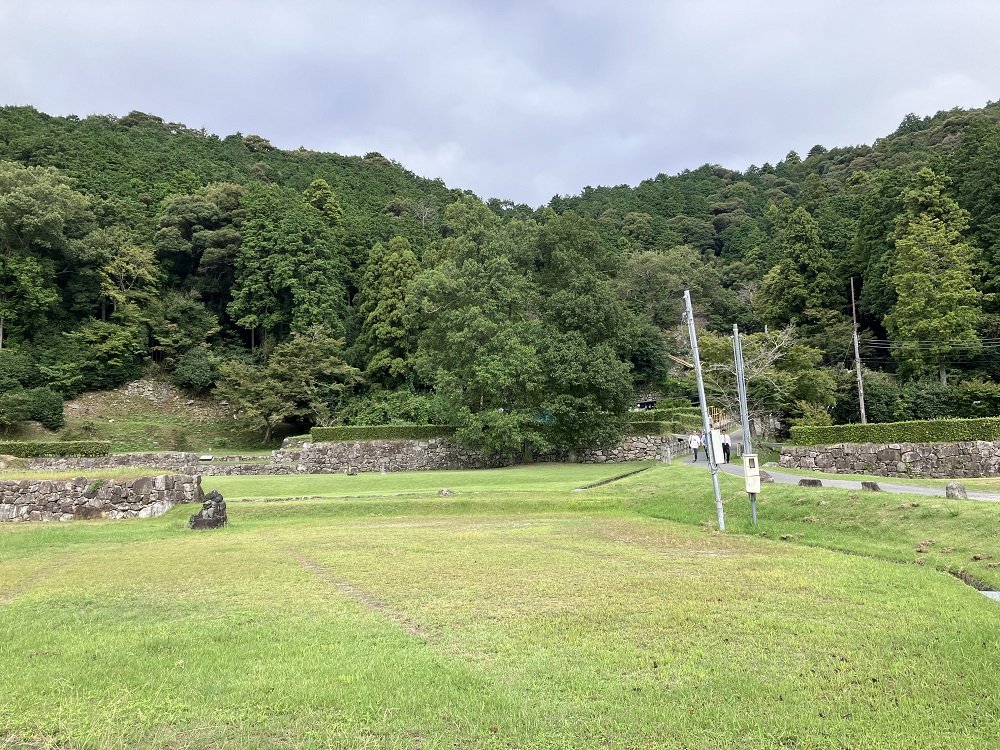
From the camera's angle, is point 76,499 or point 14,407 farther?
point 14,407

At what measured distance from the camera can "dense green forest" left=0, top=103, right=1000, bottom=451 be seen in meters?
31.6

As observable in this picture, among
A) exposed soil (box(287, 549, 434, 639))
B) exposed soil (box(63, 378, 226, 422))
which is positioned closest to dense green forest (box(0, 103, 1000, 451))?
exposed soil (box(63, 378, 226, 422))

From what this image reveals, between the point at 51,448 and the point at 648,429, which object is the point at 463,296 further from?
the point at 51,448

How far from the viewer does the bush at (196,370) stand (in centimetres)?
4334

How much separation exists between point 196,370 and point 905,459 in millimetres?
42353

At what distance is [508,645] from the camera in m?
4.79

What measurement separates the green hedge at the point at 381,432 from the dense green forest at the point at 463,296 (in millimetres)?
2236

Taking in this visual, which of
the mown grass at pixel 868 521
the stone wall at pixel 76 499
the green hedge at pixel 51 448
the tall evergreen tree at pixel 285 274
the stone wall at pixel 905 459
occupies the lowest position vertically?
the stone wall at pixel 905 459

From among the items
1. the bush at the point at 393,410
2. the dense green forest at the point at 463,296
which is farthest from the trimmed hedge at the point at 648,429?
the bush at the point at 393,410

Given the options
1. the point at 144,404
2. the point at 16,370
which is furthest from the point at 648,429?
the point at 16,370

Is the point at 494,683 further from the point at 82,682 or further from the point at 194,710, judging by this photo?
the point at 82,682

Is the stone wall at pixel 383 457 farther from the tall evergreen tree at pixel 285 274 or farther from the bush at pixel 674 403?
the bush at pixel 674 403

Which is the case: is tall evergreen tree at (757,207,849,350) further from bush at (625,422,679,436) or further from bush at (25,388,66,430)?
bush at (25,388,66,430)

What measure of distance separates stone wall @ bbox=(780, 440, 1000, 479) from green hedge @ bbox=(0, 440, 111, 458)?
33810 millimetres
